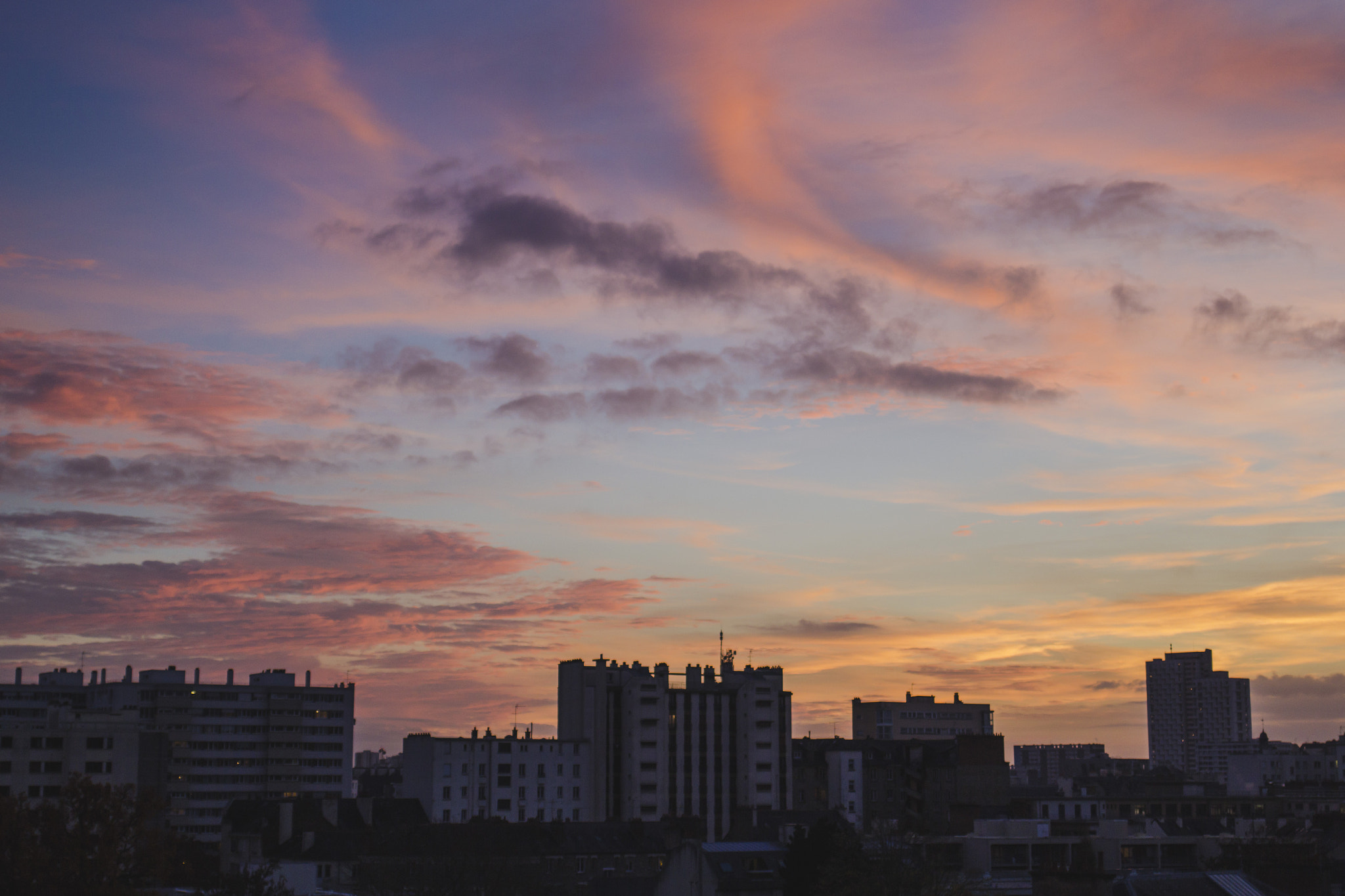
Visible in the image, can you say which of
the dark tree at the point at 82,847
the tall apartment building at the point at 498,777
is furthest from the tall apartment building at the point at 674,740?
the dark tree at the point at 82,847

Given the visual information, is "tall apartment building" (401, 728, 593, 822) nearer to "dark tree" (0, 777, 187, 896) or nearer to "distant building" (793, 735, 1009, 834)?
"distant building" (793, 735, 1009, 834)

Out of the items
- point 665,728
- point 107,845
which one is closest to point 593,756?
point 665,728

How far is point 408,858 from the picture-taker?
10850 cm

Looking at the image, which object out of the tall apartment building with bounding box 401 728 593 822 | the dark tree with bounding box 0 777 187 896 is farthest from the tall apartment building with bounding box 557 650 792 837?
the dark tree with bounding box 0 777 187 896

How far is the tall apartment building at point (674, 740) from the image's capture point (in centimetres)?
17925

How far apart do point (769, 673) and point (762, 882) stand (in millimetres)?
86878

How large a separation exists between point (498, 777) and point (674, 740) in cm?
2506

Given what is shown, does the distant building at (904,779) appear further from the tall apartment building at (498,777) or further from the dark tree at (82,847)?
the dark tree at (82,847)

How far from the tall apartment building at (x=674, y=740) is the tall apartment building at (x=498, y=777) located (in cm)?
288

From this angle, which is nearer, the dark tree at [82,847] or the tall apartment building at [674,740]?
the dark tree at [82,847]

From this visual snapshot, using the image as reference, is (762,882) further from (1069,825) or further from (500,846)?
(1069,825)

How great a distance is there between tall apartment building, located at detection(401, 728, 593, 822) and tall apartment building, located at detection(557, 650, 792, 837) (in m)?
2.88

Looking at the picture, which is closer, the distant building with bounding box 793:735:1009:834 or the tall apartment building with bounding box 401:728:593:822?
the tall apartment building with bounding box 401:728:593:822

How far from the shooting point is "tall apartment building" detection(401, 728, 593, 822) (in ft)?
542
